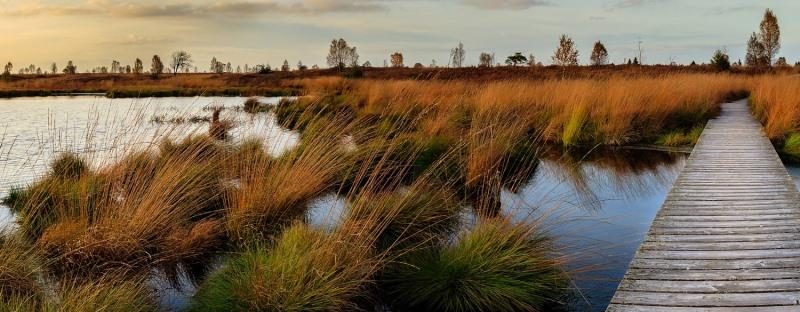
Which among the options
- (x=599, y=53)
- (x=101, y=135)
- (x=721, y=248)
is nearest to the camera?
(x=721, y=248)

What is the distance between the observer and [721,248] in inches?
192

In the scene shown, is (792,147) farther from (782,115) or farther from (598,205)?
(598,205)

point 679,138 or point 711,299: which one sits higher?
point 679,138

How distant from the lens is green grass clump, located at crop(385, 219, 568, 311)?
13.4 feet

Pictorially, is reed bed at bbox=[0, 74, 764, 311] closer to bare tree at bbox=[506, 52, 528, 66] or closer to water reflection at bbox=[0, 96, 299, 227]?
water reflection at bbox=[0, 96, 299, 227]

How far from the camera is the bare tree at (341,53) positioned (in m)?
72.2

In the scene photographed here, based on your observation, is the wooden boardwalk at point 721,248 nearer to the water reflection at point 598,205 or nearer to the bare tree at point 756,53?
the water reflection at point 598,205

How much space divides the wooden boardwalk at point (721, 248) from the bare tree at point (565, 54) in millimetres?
37607

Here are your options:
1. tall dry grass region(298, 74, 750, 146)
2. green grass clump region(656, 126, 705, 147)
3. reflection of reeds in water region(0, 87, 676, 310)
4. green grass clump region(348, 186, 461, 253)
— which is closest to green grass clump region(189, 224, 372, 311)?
reflection of reeds in water region(0, 87, 676, 310)

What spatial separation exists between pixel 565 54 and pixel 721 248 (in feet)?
139

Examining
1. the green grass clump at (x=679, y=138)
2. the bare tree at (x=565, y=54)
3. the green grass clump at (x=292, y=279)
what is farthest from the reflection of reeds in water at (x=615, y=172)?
the bare tree at (x=565, y=54)

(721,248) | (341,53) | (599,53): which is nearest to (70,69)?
(341,53)

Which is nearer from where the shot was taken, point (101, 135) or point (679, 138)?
point (679, 138)

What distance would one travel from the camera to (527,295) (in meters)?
4.07
